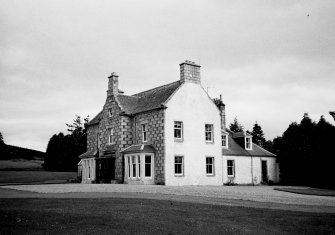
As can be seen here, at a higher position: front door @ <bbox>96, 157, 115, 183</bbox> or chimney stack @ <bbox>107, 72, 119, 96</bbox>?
chimney stack @ <bbox>107, 72, 119, 96</bbox>

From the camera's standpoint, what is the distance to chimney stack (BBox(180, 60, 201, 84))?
3938 cm

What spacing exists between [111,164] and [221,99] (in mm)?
16949

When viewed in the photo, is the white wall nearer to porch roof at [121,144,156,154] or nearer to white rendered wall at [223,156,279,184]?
porch roof at [121,144,156,154]

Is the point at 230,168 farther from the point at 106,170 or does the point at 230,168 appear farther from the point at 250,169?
the point at 106,170

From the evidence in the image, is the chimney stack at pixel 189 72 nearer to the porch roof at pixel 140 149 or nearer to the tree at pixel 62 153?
the porch roof at pixel 140 149

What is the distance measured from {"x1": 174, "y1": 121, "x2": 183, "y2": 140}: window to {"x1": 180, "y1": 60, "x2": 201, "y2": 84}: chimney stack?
4593 millimetres

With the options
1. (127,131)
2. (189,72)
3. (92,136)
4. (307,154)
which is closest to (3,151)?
(92,136)

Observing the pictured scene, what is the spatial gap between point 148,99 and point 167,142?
742 cm

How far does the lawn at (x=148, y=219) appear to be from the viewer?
11422 millimetres


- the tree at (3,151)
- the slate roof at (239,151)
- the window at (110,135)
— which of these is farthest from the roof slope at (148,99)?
the tree at (3,151)

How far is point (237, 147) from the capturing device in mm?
47688

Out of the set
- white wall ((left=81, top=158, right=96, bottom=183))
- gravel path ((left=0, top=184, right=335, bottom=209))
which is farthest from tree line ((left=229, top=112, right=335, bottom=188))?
white wall ((left=81, top=158, right=96, bottom=183))

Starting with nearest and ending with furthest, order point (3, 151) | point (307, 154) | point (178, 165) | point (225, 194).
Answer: point (225, 194) → point (178, 165) → point (307, 154) → point (3, 151)

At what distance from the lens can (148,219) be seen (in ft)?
42.7
